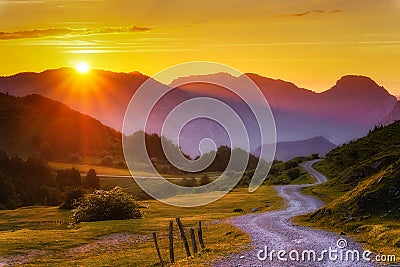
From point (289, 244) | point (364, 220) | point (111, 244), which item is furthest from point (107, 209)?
point (289, 244)

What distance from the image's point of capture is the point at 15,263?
51188mm

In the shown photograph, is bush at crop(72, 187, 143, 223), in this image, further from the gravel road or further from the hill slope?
the hill slope

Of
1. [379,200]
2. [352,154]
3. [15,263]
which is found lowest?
[15,263]

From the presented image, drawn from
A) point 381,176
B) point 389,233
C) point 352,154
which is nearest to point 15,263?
point 389,233

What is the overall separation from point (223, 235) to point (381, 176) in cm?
1886

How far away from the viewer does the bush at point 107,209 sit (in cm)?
9129

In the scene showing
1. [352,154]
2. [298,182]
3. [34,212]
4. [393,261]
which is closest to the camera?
[393,261]

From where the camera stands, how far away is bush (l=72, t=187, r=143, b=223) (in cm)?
9129

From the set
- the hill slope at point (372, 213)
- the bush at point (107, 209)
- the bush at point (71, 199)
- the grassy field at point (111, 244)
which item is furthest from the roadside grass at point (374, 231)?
the bush at point (71, 199)

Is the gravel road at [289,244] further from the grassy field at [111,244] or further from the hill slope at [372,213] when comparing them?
the hill slope at [372,213]

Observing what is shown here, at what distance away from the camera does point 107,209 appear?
9194cm

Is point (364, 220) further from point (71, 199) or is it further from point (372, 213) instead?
point (71, 199)

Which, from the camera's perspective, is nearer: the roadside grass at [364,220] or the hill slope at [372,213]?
the roadside grass at [364,220]

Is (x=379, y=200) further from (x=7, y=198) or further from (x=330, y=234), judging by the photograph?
(x=7, y=198)
